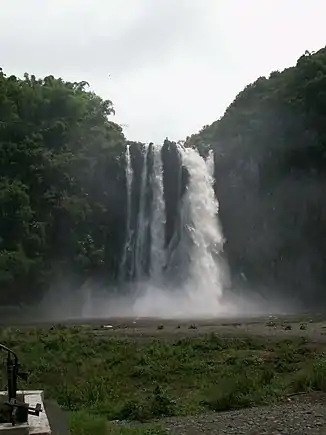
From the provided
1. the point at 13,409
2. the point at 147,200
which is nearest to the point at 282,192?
the point at 147,200

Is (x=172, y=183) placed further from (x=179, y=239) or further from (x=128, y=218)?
(x=179, y=239)

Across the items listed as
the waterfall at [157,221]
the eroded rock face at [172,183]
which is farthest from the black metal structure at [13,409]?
the eroded rock face at [172,183]

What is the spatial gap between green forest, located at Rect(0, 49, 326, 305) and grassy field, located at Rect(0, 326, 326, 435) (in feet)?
71.6

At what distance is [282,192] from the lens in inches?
1805

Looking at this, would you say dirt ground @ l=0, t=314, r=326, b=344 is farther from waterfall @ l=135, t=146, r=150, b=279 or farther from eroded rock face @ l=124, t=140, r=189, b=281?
eroded rock face @ l=124, t=140, r=189, b=281

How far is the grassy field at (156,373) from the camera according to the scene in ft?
40.6

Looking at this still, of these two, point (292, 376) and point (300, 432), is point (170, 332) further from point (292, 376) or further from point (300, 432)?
point (300, 432)

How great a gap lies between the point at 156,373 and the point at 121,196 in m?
30.4

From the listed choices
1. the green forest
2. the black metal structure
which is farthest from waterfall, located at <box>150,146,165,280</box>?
the black metal structure

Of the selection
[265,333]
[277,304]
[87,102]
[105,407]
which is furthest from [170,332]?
[87,102]

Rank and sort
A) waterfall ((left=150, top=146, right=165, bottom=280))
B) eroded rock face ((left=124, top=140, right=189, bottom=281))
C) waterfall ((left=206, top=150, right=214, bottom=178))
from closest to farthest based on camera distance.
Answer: waterfall ((left=150, top=146, right=165, bottom=280)), eroded rock face ((left=124, top=140, right=189, bottom=281)), waterfall ((left=206, top=150, right=214, bottom=178))

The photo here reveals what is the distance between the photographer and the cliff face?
44438mm

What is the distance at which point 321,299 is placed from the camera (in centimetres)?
4275

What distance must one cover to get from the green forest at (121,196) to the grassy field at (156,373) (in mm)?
21834
